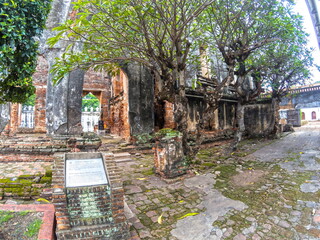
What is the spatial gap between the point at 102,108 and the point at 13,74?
1159 centimetres

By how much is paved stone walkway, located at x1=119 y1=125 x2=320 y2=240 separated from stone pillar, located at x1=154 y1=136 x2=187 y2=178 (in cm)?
23

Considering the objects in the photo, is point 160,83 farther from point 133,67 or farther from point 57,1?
point 57,1

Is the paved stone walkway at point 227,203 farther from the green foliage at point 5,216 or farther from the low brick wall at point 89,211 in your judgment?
the green foliage at point 5,216

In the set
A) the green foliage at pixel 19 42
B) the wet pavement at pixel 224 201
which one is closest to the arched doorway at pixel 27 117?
the wet pavement at pixel 224 201

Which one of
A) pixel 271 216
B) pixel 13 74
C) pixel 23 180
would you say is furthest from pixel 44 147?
pixel 271 216

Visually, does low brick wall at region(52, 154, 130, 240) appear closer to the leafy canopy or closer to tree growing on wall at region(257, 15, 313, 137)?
the leafy canopy

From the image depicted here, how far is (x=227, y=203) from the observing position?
353 centimetres

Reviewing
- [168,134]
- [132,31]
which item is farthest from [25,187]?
[132,31]

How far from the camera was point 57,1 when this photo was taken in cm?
780

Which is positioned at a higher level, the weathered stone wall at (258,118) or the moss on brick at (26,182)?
the weathered stone wall at (258,118)

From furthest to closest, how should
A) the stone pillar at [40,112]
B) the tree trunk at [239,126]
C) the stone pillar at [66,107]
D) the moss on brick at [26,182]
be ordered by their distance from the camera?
1. the stone pillar at [40,112]
2. the tree trunk at [239,126]
3. the stone pillar at [66,107]
4. the moss on brick at [26,182]

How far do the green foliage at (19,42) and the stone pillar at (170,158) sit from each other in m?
3.02

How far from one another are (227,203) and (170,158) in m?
1.63

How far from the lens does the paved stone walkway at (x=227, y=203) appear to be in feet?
8.91
